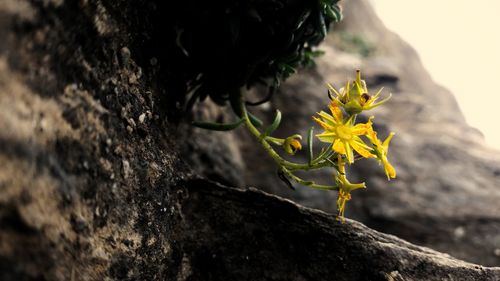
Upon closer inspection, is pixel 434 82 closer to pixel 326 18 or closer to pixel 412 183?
pixel 412 183

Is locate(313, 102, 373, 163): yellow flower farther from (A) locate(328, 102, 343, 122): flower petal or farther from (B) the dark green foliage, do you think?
(B) the dark green foliage

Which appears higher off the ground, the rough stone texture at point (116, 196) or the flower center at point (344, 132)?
the flower center at point (344, 132)

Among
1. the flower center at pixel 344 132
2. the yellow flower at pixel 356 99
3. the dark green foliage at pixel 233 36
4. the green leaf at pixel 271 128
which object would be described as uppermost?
the dark green foliage at pixel 233 36

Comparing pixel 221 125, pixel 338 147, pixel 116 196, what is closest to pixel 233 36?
pixel 221 125

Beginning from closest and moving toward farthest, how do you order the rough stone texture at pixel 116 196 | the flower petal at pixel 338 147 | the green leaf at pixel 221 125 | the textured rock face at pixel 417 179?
1. the rough stone texture at pixel 116 196
2. the flower petal at pixel 338 147
3. the green leaf at pixel 221 125
4. the textured rock face at pixel 417 179

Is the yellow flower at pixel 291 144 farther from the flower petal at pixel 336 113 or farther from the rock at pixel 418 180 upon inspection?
the rock at pixel 418 180

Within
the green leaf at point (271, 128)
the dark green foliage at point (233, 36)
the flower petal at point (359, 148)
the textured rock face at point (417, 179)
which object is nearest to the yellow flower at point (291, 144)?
the green leaf at point (271, 128)

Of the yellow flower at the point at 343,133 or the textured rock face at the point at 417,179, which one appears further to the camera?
the textured rock face at the point at 417,179
